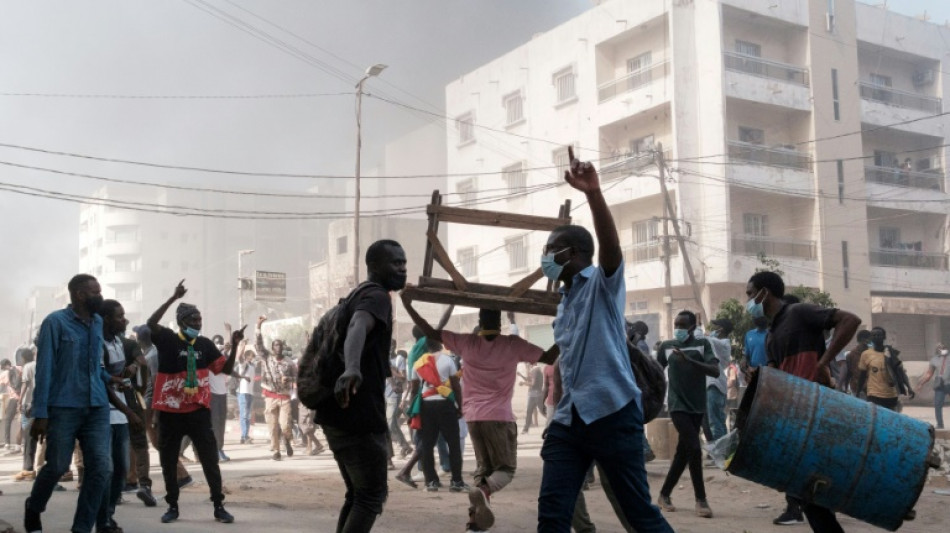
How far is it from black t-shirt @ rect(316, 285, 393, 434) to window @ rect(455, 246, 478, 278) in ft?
116

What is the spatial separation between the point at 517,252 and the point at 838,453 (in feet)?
109

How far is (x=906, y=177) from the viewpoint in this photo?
35219mm

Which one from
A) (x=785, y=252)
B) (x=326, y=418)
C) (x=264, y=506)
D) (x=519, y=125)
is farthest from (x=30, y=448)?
(x=519, y=125)

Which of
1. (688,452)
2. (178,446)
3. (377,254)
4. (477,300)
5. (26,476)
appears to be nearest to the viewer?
(377,254)

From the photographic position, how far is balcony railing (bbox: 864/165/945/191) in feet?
112

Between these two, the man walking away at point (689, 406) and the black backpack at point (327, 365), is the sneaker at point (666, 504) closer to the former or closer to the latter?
the man walking away at point (689, 406)

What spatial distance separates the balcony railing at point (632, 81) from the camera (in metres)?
31.1

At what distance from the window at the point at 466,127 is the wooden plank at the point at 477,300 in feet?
113

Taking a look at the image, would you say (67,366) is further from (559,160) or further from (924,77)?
(924,77)

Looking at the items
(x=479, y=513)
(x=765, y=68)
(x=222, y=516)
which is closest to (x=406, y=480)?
(x=222, y=516)

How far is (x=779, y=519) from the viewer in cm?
743

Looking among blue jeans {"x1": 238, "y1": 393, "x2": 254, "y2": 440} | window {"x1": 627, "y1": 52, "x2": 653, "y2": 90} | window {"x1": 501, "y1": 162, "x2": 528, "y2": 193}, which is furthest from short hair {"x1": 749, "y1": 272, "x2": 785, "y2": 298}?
window {"x1": 501, "y1": 162, "x2": 528, "y2": 193}

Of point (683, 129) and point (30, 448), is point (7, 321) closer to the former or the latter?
point (683, 129)

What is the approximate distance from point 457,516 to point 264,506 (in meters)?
1.68
